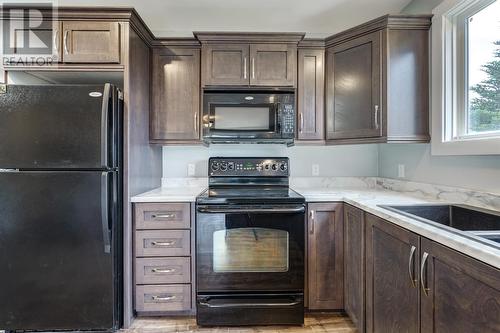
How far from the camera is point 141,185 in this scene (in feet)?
7.06

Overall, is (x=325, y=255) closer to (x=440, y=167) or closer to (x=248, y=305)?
(x=248, y=305)

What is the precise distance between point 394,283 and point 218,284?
1.11 metres

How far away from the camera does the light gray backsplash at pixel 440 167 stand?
1.58 metres

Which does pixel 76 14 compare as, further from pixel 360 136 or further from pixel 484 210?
pixel 484 210

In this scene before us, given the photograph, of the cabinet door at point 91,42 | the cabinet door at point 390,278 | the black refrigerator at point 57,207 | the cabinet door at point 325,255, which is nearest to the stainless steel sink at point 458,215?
the cabinet door at point 390,278

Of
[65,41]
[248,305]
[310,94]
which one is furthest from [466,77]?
[65,41]

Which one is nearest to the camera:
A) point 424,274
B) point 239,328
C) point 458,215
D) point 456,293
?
point 456,293

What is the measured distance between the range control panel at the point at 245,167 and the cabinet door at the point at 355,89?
0.54m

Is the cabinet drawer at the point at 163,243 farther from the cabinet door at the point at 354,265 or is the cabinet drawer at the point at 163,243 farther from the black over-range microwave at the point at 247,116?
the cabinet door at the point at 354,265

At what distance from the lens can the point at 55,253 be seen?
179 centimetres

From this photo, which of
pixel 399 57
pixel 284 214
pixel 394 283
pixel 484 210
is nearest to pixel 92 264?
pixel 284 214

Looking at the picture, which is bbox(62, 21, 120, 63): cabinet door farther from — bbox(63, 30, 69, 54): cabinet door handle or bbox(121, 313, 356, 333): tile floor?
bbox(121, 313, 356, 333): tile floor

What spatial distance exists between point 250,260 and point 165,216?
2.19 feet

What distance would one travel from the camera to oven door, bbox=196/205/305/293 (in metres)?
1.96
